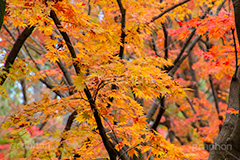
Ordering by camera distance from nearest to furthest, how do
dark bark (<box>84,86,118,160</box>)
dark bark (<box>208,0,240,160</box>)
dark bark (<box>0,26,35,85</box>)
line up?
dark bark (<box>84,86,118,160</box>) → dark bark (<box>208,0,240,160</box>) → dark bark (<box>0,26,35,85</box>)

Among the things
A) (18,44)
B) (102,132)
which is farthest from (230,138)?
(18,44)

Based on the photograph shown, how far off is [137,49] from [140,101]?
117 centimetres

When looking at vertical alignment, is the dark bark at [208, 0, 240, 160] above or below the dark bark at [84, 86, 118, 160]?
above

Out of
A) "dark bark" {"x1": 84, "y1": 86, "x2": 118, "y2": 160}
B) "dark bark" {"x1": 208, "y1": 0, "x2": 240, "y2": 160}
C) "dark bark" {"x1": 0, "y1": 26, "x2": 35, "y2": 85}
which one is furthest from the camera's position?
"dark bark" {"x1": 0, "y1": 26, "x2": 35, "y2": 85}

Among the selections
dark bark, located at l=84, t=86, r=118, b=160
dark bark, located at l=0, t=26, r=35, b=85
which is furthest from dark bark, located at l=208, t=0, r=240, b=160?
dark bark, located at l=0, t=26, r=35, b=85

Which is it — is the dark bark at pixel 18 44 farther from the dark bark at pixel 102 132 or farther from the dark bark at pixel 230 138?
the dark bark at pixel 230 138

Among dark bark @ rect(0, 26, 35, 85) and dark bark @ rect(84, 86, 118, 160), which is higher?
dark bark @ rect(0, 26, 35, 85)

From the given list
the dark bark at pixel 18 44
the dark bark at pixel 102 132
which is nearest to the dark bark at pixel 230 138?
the dark bark at pixel 102 132

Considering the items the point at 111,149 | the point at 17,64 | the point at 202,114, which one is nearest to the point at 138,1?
the point at 17,64

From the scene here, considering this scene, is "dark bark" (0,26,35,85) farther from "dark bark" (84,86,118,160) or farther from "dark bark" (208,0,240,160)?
"dark bark" (208,0,240,160)

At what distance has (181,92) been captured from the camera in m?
2.77

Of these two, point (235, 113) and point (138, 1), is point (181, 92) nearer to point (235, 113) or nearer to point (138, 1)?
point (235, 113)

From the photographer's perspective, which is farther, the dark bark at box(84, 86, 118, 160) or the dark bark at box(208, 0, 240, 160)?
the dark bark at box(208, 0, 240, 160)

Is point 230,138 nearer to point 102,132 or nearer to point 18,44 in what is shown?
point 102,132
